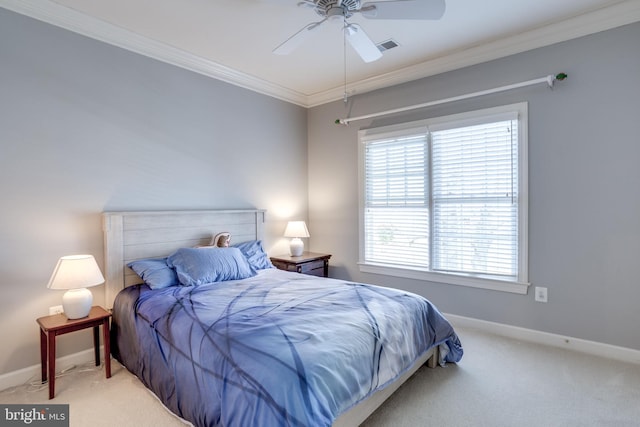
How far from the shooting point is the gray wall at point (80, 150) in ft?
7.68

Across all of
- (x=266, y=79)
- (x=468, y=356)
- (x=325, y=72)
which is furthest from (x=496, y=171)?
(x=266, y=79)

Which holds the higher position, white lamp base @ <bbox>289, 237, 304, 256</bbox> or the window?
the window

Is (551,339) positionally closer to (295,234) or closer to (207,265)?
(295,234)

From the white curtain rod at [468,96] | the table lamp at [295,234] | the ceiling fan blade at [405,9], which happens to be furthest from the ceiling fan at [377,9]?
the table lamp at [295,234]

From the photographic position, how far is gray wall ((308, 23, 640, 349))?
2570 mm

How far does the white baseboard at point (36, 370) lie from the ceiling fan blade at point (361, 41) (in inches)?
125

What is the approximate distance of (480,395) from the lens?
217 cm

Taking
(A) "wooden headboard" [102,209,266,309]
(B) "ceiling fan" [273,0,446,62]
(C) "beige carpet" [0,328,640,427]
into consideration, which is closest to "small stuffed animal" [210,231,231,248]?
(A) "wooden headboard" [102,209,266,309]

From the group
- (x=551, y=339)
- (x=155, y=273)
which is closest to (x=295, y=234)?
(x=155, y=273)

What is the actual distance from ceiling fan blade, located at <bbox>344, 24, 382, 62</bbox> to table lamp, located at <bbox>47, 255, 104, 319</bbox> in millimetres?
2435

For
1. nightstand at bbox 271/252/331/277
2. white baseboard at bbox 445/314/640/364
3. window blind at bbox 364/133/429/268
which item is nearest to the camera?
white baseboard at bbox 445/314/640/364

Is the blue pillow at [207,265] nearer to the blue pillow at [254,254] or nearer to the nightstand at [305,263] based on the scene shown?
the blue pillow at [254,254]

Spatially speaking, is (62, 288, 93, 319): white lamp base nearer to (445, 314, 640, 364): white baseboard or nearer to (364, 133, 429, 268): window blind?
(364, 133, 429, 268): window blind

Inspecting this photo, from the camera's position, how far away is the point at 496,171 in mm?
3139
